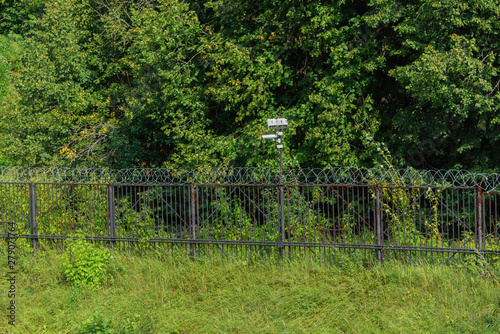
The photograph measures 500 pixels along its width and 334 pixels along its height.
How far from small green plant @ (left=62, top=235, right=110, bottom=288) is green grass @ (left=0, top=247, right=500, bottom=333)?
15cm

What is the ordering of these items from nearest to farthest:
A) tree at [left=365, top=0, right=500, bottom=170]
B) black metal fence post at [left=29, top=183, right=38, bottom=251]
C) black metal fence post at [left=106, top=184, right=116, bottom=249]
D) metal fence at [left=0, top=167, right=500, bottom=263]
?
1. metal fence at [left=0, top=167, right=500, bottom=263]
2. black metal fence post at [left=106, top=184, right=116, bottom=249]
3. black metal fence post at [left=29, top=183, right=38, bottom=251]
4. tree at [left=365, top=0, right=500, bottom=170]

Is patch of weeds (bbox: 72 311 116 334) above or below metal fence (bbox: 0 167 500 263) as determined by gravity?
below

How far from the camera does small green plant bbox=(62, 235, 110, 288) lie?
29.1ft

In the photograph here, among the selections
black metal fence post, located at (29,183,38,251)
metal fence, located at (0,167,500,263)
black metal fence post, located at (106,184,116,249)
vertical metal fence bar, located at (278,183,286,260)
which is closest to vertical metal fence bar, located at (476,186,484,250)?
metal fence, located at (0,167,500,263)

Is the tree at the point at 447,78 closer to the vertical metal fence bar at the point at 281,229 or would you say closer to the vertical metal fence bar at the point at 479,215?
the vertical metal fence bar at the point at 479,215


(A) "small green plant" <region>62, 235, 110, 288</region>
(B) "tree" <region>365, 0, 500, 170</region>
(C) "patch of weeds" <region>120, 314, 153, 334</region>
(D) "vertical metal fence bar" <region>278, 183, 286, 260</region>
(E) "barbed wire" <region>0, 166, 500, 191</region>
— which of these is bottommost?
(C) "patch of weeds" <region>120, 314, 153, 334</region>

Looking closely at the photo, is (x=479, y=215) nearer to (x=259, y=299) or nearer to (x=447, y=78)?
(x=259, y=299)

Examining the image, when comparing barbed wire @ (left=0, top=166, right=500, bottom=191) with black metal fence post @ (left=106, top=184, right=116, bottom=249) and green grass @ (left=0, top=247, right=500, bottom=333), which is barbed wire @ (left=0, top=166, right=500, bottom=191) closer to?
black metal fence post @ (left=106, top=184, right=116, bottom=249)

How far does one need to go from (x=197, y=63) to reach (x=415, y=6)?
6.45m

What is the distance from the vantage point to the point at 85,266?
8969 millimetres

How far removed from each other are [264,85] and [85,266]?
24.2 ft

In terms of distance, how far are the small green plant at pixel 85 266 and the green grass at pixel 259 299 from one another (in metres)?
0.15

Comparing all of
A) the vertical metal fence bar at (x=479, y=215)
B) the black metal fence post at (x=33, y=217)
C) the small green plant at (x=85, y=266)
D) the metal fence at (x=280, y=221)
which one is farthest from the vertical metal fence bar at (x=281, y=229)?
the black metal fence post at (x=33, y=217)

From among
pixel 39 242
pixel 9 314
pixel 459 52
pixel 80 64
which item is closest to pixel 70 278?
pixel 9 314
